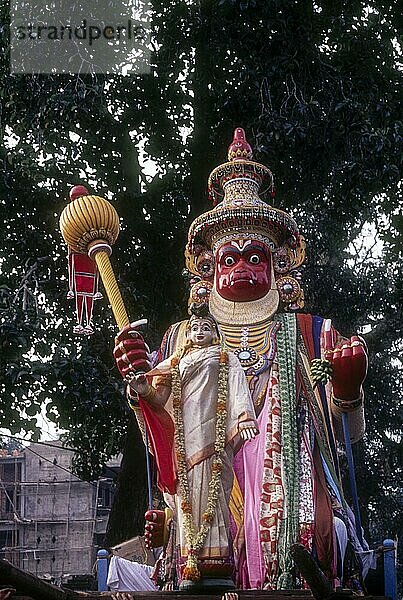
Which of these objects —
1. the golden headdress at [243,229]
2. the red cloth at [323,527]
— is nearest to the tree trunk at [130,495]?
the golden headdress at [243,229]

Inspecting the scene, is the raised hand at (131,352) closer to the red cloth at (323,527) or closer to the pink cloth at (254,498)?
the pink cloth at (254,498)

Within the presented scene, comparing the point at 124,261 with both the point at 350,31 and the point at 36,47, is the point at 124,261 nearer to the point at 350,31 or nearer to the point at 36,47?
the point at 36,47

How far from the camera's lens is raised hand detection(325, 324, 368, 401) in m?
5.77

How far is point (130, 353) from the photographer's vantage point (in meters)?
5.43

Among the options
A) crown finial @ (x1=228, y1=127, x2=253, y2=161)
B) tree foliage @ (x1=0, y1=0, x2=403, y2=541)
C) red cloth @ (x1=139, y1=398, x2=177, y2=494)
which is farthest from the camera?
tree foliage @ (x1=0, y1=0, x2=403, y2=541)

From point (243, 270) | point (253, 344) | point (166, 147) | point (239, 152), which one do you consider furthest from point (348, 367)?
point (166, 147)

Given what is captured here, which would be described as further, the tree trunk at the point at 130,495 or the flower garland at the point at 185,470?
the tree trunk at the point at 130,495

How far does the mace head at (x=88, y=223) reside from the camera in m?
6.14

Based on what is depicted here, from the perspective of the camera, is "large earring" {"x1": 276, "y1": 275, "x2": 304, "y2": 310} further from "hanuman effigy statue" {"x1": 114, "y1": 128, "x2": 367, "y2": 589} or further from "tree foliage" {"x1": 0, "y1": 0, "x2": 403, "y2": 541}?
"tree foliage" {"x1": 0, "y1": 0, "x2": 403, "y2": 541}

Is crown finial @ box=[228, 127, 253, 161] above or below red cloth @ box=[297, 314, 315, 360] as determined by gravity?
above

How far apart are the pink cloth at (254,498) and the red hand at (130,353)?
3.22ft

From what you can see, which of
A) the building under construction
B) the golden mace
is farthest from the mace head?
the building under construction

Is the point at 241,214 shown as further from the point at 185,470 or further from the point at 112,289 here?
the point at 185,470

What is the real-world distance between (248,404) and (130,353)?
2.54ft
